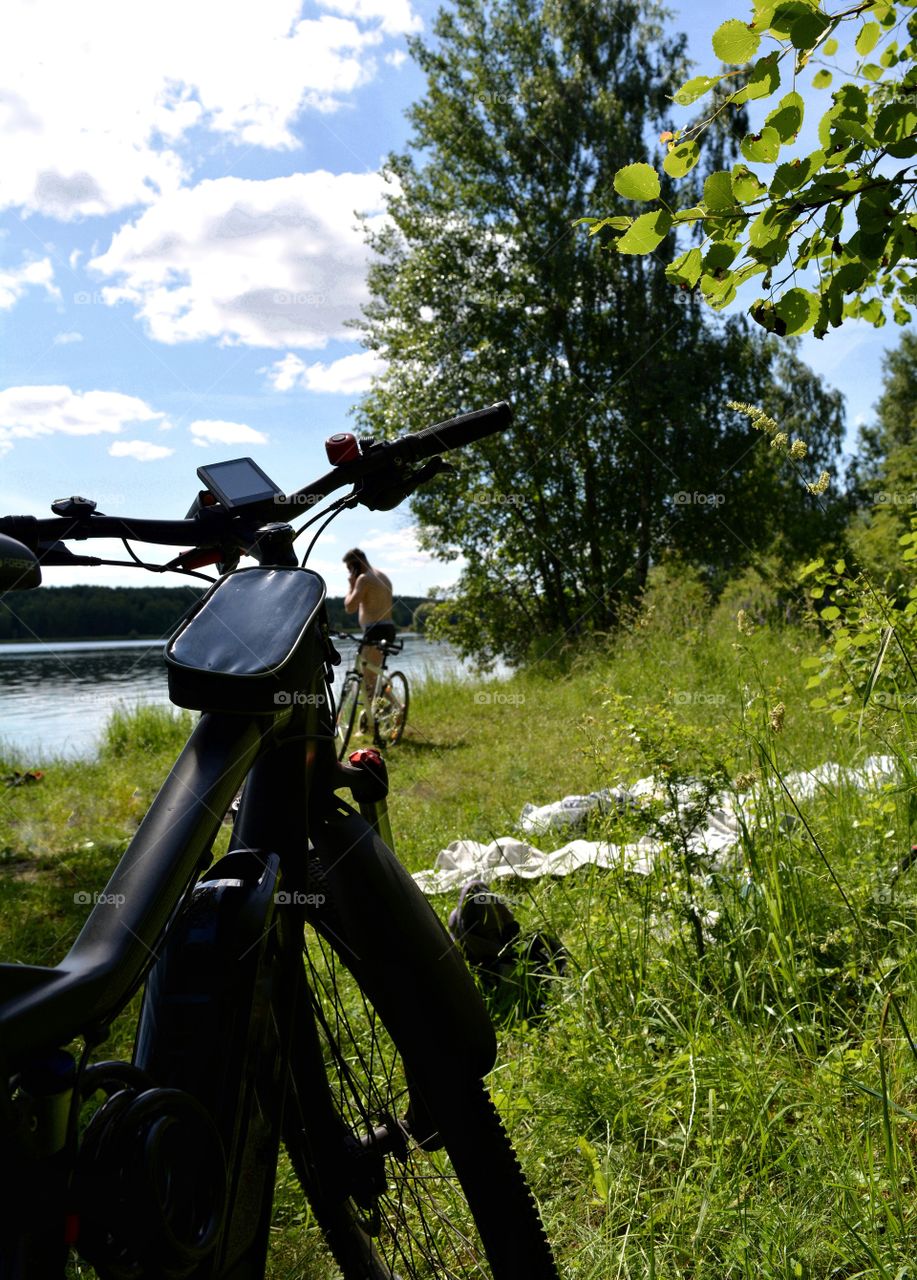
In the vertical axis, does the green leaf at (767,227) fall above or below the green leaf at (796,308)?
above

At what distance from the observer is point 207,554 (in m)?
1.49

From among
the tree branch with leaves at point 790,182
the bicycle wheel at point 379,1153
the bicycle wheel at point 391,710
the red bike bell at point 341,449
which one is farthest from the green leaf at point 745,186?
the bicycle wheel at point 391,710

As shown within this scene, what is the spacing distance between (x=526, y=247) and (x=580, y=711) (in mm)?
12470

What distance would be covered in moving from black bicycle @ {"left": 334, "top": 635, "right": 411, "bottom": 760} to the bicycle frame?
22.5ft

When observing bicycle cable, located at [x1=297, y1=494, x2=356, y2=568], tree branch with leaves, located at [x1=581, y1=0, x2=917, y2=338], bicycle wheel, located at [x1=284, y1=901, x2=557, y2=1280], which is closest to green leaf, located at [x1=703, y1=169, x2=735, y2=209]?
tree branch with leaves, located at [x1=581, y1=0, x2=917, y2=338]

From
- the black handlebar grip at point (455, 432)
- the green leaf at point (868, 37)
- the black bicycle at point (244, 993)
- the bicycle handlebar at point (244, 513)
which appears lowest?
the black bicycle at point (244, 993)

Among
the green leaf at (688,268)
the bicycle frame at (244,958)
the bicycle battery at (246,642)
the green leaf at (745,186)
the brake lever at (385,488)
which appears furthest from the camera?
the green leaf at (688,268)

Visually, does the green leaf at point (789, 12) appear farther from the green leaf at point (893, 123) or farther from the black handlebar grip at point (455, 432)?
the black handlebar grip at point (455, 432)

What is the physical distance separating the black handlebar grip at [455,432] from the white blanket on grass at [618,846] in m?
1.55

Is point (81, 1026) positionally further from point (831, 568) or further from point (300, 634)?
point (831, 568)

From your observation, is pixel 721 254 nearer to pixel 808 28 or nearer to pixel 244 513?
pixel 808 28

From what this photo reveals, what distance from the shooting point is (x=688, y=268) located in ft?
6.21

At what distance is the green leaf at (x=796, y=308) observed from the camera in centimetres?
193

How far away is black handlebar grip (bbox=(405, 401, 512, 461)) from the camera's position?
150 cm
